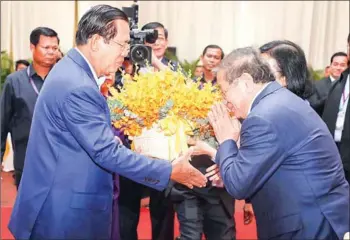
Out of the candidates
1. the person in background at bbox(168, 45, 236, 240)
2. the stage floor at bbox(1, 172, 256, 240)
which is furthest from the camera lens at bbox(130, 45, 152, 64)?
the stage floor at bbox(1, 172, 256, 240)

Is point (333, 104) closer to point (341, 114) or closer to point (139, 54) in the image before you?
point (341, 114)

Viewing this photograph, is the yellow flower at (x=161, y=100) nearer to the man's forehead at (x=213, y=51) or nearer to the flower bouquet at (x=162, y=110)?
the flower bouquet at (x=162, y=110)

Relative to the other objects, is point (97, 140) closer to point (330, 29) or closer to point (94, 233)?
point (94, 233)

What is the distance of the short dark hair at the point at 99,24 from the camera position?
2096mm

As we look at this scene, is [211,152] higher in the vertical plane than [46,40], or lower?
lower

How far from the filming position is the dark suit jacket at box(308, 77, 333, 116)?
14.6 feet

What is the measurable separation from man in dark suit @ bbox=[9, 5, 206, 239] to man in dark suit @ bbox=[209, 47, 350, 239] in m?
0.41

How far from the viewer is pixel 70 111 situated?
6.44 feet

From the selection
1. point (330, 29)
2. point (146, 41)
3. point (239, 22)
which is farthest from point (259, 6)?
point (146, 41)

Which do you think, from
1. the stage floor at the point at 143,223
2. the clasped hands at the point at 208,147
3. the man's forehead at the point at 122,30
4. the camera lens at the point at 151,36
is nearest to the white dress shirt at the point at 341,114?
the stage floor at the point at 143,223


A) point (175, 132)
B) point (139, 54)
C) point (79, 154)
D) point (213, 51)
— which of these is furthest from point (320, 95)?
point (79, 154)

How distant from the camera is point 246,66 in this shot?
1.90 m

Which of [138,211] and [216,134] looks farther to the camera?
[138,211]

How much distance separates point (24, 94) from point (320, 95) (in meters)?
2.83
